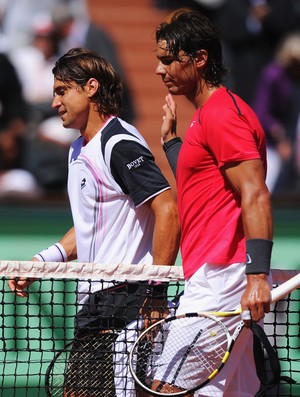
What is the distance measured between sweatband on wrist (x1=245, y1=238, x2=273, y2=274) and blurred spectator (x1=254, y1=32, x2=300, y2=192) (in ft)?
17.6

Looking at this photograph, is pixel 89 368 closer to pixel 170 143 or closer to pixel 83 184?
pixel 83 184

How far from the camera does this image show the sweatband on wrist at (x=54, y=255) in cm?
567

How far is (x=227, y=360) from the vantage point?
451 centimetres

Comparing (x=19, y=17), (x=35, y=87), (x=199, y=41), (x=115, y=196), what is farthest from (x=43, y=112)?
(x=199, y=41)

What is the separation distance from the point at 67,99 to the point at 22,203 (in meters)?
3.60

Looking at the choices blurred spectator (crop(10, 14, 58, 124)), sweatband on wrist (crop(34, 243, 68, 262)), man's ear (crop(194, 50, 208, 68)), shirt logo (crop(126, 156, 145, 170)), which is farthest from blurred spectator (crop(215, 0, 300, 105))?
man's ear (crop(194, 50, 208, 68))

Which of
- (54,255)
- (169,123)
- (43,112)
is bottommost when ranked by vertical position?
(54,255)

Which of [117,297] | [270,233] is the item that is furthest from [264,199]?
[117,297]

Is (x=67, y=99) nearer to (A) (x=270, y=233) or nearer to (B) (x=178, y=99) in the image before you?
(A) (x=270, y=233)

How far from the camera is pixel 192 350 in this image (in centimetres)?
447

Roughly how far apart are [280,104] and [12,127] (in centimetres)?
250

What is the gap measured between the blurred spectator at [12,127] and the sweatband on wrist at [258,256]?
17.2 feet

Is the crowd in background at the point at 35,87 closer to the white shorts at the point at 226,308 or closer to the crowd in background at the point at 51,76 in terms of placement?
the crowd in background at the point at 51,76

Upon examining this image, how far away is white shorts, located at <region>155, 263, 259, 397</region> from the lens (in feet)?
14.7
